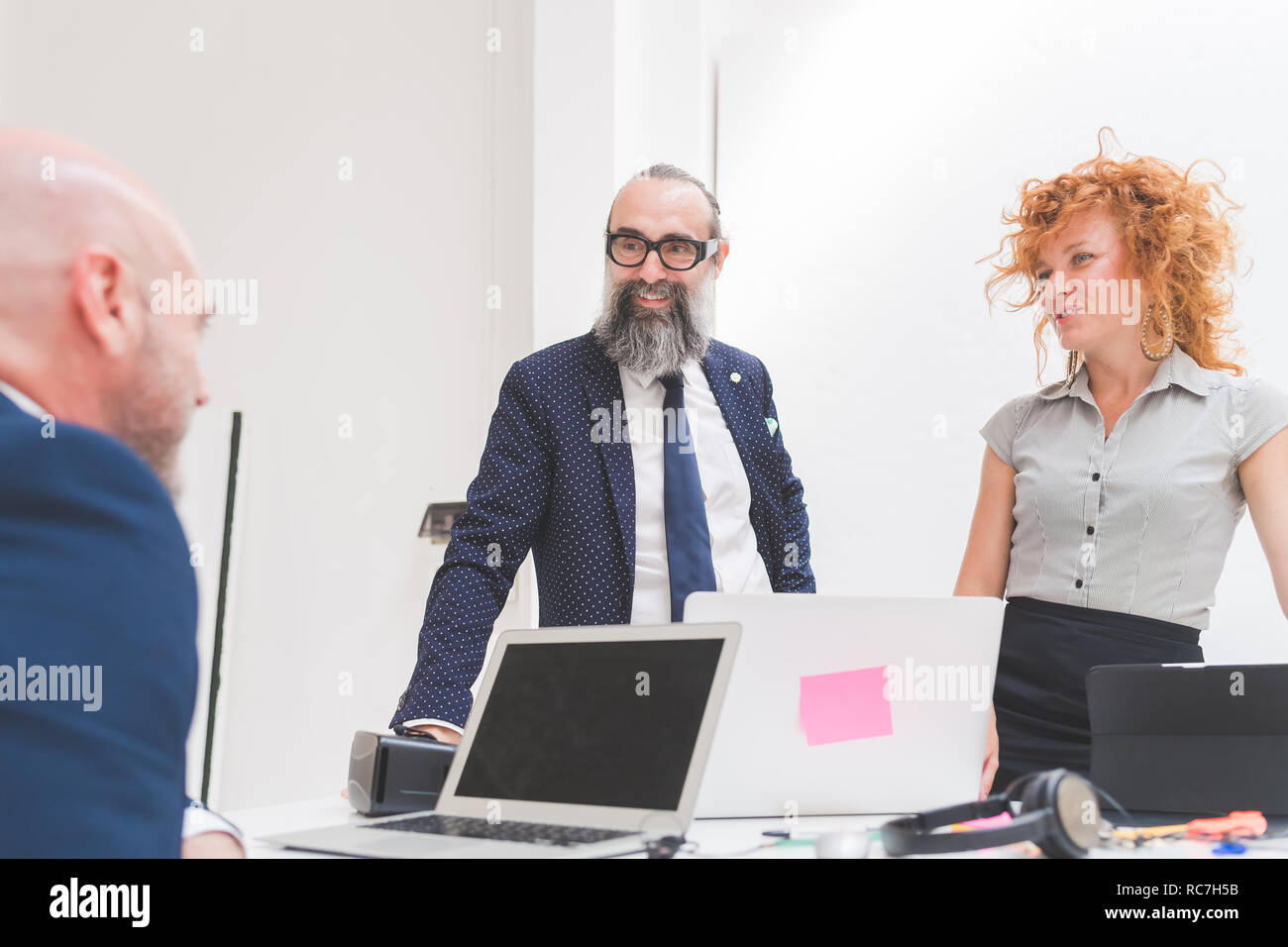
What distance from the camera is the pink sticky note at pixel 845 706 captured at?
1460 mm

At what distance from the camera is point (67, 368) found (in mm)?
800

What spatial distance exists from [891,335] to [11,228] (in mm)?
2939

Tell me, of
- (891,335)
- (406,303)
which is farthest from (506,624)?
(891,335)

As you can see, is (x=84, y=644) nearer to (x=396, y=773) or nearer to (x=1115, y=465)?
(x=396, y=773)

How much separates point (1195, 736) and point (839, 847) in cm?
56

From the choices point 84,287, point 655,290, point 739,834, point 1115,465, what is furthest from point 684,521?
point 84,287

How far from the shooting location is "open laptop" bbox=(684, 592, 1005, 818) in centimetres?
145

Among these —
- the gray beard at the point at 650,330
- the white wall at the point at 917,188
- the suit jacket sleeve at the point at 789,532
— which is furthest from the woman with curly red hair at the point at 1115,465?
the white wall at the point at 917,188

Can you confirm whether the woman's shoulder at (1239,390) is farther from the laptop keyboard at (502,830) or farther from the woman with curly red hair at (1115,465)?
the laptop keyboard at (502,830)

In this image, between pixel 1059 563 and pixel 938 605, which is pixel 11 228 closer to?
pixel 938 605

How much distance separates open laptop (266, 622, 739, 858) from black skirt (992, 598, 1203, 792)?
45.8 inches

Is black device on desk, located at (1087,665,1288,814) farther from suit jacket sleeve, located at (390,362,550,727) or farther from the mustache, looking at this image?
the mustache

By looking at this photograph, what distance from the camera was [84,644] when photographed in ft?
2.23

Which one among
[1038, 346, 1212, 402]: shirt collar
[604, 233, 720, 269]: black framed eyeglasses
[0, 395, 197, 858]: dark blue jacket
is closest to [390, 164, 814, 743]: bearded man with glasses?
[604, 233, 720, 269]: black framed eyeglasses
